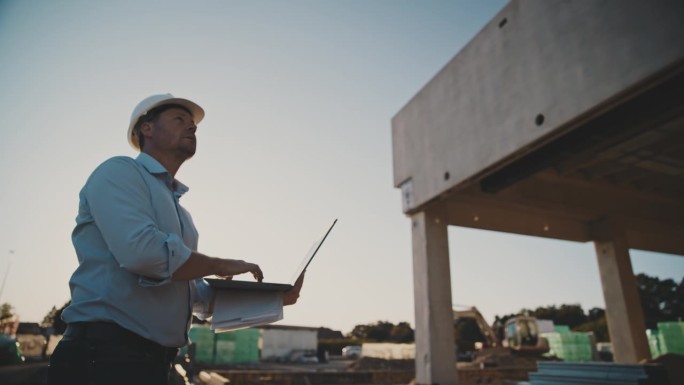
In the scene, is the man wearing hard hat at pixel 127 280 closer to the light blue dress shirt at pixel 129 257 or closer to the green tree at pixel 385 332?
the light blue dress shirt at pixel 129 257

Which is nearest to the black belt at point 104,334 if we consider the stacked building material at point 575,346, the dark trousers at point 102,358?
the dark trousers at point 102,358

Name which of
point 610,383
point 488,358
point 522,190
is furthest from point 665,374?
point 488,358

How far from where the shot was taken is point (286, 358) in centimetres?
3891

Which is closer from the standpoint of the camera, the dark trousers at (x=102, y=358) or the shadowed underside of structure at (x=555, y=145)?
the dark trousers at (x=102, y=358)

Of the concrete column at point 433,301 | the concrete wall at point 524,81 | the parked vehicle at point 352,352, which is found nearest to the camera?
the concrete wall at point 524,81

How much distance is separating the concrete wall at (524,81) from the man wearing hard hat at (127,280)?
517 centimetres

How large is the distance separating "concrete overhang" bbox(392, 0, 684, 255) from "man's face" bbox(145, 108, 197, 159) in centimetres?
495

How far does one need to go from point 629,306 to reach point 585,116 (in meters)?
6.67

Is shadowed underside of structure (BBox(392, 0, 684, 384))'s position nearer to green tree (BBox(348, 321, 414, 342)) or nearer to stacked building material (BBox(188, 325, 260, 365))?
stacked building material (BBox(188, 325, 260, 365))

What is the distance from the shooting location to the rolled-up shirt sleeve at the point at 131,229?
1.33m

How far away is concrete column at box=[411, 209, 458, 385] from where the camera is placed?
784 cm

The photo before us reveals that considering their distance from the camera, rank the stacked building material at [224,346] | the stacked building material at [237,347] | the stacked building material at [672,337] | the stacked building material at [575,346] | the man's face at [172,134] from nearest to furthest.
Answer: the man's face at [172,134], the stacked building material at [672,337], the stacked building material at [575,346], the stacked building material at [224,346], the stacked building material at [237,347]

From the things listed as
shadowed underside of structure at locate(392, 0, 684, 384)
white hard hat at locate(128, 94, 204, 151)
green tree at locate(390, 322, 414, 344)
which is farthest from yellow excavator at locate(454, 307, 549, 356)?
green tree at locate(390, 322, 414, 344)

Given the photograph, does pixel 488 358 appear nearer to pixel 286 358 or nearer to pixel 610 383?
pixel 610 383
